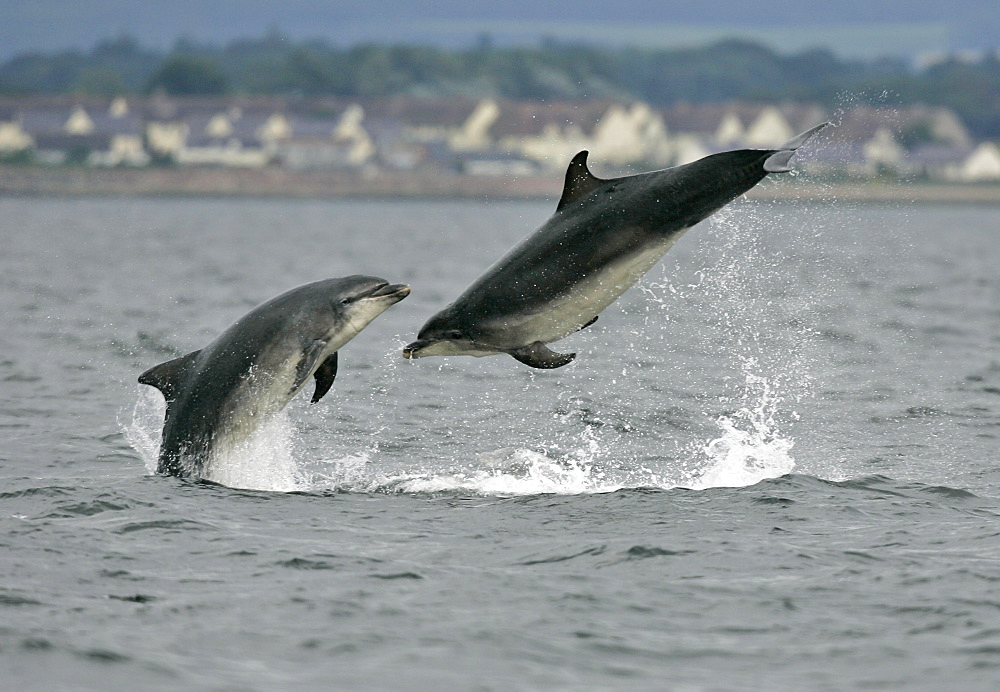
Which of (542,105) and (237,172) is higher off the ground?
(542,105)

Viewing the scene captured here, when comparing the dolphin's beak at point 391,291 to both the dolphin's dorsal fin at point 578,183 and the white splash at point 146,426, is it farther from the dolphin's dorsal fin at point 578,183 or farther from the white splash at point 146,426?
the white splash at point 146,426

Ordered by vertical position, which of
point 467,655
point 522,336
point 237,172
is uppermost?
point 237,172

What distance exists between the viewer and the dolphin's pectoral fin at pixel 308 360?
10.3 meters

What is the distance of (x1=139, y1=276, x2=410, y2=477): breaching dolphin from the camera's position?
10.3 metres

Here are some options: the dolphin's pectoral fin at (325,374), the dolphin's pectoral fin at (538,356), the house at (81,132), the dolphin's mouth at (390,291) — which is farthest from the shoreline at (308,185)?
the dolphin's pectoral fin at (538,356)

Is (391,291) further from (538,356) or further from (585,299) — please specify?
(585,299)

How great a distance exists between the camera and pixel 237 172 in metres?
107

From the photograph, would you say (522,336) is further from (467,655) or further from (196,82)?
(196,82)

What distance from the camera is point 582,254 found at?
31.7ft

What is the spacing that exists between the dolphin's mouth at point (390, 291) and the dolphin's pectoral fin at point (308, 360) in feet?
1.62

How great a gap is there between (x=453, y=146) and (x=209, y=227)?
6301 cm

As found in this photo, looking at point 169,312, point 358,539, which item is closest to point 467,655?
point 358,539

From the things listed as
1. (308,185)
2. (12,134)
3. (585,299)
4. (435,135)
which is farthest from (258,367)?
(435,135)

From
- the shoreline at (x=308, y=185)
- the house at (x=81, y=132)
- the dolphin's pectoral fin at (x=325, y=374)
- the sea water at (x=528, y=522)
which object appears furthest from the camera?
the house at (x=81, y=132)
